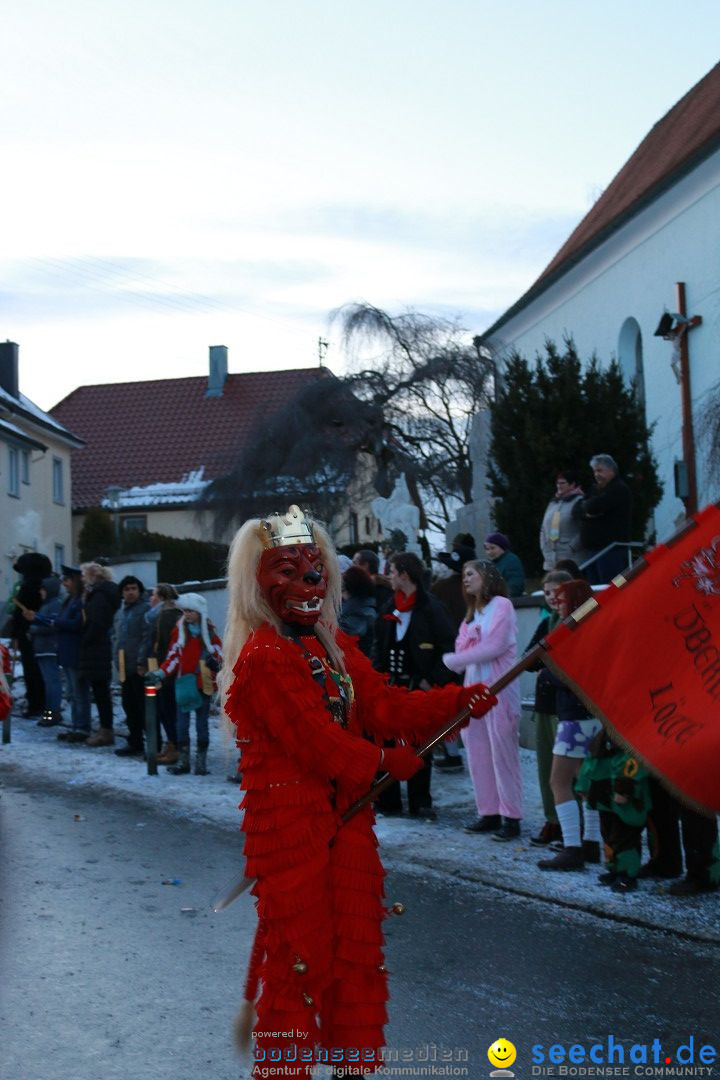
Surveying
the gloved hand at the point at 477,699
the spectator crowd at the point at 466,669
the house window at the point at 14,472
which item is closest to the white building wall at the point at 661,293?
the spectator crowd at the point at 466,669

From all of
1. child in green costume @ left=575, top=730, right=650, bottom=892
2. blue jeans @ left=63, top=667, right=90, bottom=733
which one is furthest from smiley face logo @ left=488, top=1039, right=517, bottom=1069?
blue jeans @ left=63, top=667, right=90, bottom=733

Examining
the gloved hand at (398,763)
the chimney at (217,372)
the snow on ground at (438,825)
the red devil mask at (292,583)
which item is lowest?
the snow on ground at (438,825)

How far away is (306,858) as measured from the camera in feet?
15.4

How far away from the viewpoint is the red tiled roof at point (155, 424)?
174 ft

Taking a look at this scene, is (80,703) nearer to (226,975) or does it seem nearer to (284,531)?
(226,975)

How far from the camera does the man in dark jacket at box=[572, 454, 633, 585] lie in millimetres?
13429

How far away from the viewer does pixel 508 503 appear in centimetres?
2195

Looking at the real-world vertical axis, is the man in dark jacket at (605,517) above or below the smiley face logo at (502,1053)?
above

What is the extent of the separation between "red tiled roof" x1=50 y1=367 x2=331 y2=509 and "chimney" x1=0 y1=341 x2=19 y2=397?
260 inches

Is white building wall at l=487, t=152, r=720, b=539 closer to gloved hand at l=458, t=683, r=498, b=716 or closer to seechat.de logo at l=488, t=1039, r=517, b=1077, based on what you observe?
seechat.de logo at l=488, t=1039, r=517, b=1077

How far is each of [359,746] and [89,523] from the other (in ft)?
136

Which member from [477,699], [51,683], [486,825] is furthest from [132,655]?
[477,699]

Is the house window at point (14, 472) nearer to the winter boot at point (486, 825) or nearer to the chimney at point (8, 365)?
the chimney at point (8, 365)

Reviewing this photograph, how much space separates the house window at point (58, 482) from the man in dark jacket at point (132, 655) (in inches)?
1350
